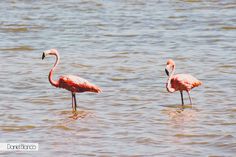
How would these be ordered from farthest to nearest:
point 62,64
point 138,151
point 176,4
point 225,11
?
1. point 176,4
2. point 225,11
3. point 62,64
4. point 138,151

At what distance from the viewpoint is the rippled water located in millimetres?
10680

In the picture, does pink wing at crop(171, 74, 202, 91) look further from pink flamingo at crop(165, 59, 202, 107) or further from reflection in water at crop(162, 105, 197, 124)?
reflection in water at crop(162, 105, 197, 124)

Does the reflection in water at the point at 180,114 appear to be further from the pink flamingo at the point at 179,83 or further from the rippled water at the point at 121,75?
the pink flamingo at the point at 179,83

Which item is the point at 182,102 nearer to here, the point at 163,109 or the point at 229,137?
the point at 163,109

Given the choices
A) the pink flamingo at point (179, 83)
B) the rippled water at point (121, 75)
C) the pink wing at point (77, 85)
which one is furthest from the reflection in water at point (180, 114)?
the pink wing at point (77, 85)

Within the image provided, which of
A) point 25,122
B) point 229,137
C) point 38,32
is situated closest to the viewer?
point 229,137

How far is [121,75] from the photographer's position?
1625 cm

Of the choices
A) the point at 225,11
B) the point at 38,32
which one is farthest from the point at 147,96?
the point at 225,11

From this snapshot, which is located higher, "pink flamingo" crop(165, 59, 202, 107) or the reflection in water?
"pink flamingo" crop(165, 59, 202, 107)

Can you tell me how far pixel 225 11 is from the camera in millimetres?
26859

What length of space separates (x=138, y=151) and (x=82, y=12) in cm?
1832

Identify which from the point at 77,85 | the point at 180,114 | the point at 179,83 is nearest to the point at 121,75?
the point at 179,83

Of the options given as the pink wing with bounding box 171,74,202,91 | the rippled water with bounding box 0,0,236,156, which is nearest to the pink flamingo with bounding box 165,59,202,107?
the pink wing with bounding box 171,74,202,91

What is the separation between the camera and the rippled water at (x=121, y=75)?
1068cm
